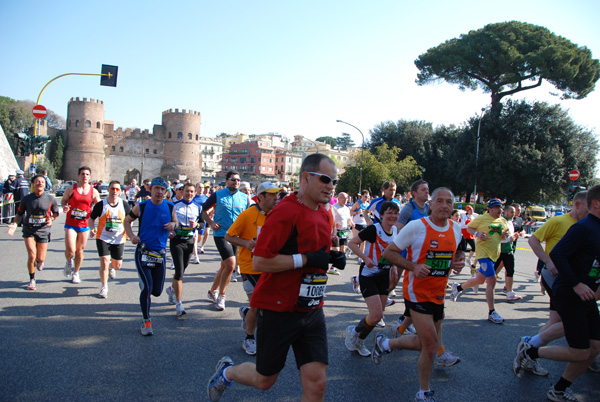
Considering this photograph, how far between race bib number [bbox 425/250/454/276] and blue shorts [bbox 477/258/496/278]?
297 cm

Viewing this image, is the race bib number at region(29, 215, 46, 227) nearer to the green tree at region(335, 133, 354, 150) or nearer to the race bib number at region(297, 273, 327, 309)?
the race bib number at region(297, 273, 327, 309)

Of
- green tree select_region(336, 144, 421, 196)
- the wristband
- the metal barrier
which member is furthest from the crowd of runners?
green tree select_region(336, 144, 421, 196)

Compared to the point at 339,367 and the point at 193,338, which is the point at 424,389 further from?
the point at 193,338

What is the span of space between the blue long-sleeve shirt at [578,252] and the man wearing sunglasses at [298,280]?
2.14 meters

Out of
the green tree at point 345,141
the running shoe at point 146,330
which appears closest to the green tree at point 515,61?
the running shoe at point 146,330

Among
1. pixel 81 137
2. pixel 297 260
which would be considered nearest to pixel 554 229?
pixel 297 260

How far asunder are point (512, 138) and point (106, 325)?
1518 inches

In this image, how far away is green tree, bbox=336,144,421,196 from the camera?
40.4m

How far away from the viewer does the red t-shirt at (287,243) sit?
261 cm

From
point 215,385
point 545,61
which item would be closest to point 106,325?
point 215,385

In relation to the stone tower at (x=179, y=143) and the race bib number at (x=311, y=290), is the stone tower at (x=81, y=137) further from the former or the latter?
the race bib number at (x=311, y=290)

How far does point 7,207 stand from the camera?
1619 cm

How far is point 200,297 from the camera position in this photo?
22.5 feet

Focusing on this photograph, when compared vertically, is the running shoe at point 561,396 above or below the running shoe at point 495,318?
above
